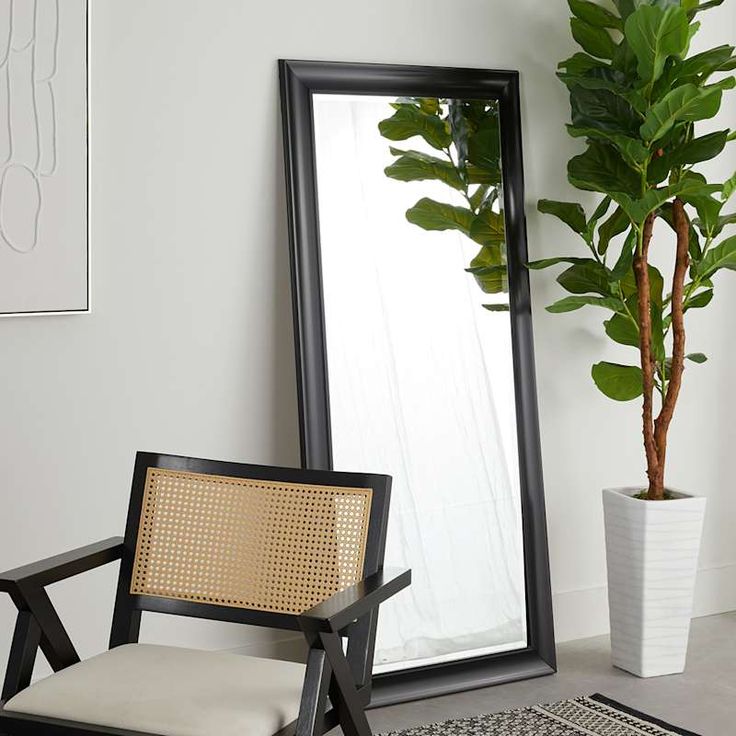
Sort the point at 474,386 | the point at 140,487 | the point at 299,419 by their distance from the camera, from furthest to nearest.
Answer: the point at 474,386, the point at 299,419, the point at 140,487

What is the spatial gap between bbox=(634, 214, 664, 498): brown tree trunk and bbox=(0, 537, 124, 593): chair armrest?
163 cm

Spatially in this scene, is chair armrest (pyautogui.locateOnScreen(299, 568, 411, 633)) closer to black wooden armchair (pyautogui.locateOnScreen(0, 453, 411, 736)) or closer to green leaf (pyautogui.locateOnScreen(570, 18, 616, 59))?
black wooden armchair (pyautogui.locateOnScreen(0, 453, 411, 736))

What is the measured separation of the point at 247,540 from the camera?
252 centimetres

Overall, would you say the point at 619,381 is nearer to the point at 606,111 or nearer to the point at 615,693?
the point at 606,111

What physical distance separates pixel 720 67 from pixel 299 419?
1.59 metres

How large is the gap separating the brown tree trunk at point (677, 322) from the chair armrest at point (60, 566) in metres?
1.68

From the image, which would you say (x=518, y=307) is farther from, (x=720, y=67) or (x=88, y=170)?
(x=88, y=170)

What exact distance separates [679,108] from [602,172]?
0.33m

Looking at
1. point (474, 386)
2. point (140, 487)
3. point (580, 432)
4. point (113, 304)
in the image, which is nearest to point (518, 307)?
point (474, 386)

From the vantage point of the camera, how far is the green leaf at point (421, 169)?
132 inches

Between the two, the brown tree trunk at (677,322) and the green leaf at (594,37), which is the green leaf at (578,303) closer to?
the brown tree trunk at (677,322)

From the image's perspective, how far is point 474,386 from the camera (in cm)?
346

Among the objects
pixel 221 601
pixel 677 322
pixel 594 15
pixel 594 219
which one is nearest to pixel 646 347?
pixel 677 322

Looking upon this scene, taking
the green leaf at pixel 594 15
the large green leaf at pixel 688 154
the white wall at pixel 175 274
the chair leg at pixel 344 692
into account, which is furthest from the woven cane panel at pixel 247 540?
the green leaf at pixel 594 15
